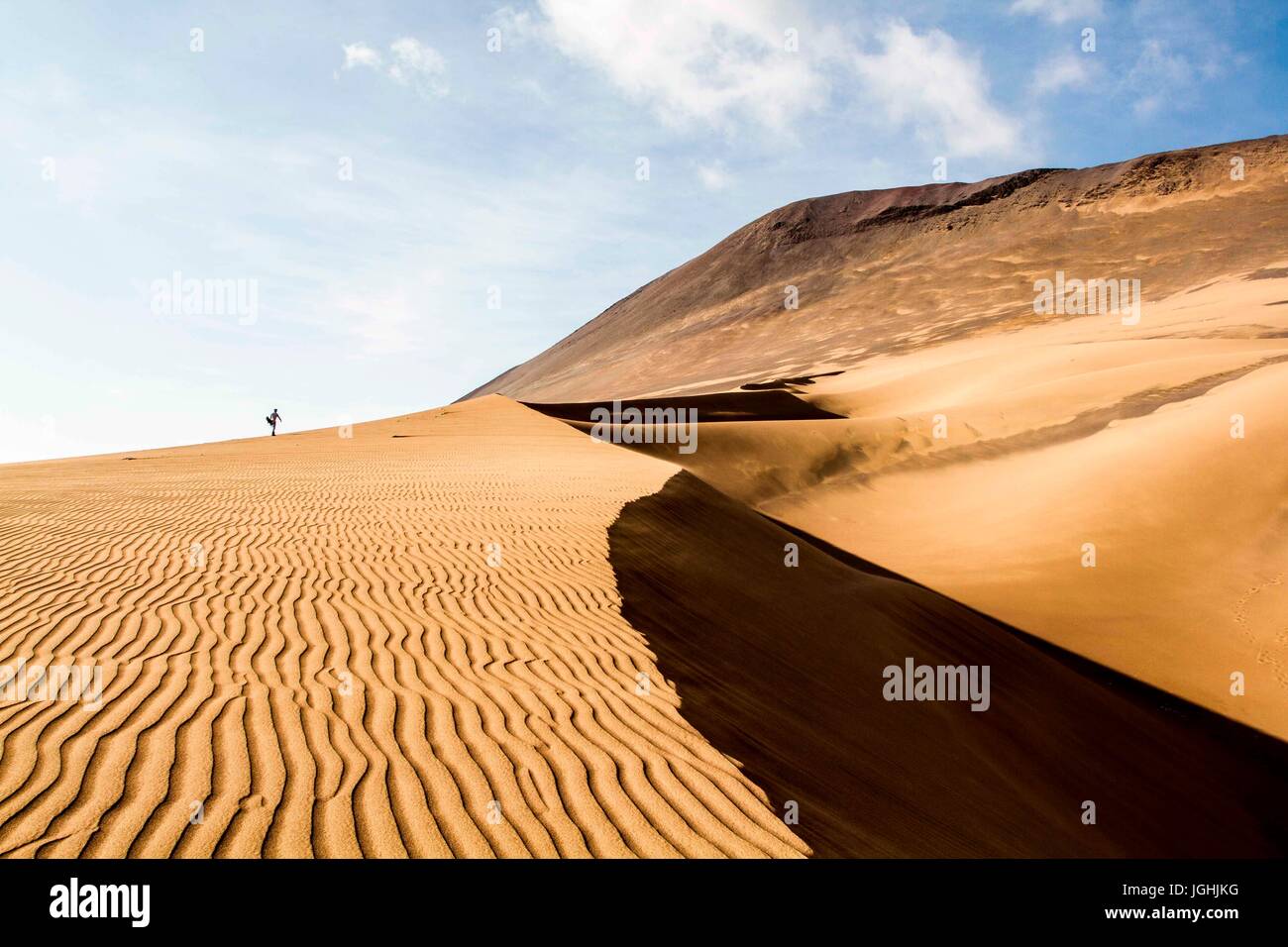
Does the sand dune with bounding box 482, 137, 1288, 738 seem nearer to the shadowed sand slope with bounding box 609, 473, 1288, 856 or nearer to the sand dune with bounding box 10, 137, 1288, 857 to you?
the sand dune with bounding box 10, 137, 1288, 857

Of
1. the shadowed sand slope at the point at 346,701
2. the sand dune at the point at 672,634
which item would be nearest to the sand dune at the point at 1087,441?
the sand dune at the point at 672,634

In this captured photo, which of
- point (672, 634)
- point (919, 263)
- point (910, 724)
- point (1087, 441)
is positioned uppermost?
point (919, 263)

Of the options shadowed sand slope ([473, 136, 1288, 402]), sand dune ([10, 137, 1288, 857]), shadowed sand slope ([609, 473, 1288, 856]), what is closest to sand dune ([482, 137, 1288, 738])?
sand dune ([10, 137, 1288, 857])

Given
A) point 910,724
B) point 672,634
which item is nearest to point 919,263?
point 910,724

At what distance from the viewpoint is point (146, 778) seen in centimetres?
382

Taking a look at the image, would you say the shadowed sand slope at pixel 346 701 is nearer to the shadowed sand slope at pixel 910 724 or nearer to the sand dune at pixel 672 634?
the sand dune at pixel 672 634

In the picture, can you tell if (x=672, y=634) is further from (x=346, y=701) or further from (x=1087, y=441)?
(x=1087, y=441)

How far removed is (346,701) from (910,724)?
16.9 feet

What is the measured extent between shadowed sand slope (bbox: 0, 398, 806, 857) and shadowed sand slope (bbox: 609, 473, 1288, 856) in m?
0.55

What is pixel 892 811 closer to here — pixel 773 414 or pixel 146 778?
pixel 146 778

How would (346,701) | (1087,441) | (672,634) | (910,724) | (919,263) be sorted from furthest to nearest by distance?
(919,263) < (1087,441) < (910,724) < (672,634) < (346,701)

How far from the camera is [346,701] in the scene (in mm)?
4949

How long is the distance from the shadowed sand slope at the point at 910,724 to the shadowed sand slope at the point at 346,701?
548mm
